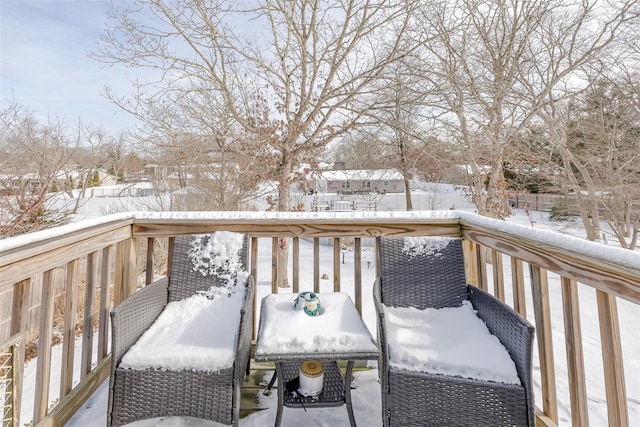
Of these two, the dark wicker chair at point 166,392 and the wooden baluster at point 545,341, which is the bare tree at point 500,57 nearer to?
the wooden baluster at point 545,341

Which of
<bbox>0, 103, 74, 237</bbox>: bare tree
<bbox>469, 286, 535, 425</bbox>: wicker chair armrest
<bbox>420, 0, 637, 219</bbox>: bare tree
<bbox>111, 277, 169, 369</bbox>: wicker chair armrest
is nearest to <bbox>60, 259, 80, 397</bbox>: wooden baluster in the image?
<bbox>111, 277, 169, 369</bbox>: wicker chair armrest

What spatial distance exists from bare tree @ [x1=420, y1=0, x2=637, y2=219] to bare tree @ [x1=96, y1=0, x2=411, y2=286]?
177 centimetres

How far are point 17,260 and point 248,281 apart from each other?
1.09 m

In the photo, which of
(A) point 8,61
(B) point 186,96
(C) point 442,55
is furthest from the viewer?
(C) point 442,55

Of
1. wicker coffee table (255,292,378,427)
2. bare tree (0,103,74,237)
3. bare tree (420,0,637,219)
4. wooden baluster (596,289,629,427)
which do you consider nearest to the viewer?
wooden baluster (596,289,629,427)

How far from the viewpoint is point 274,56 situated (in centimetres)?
676

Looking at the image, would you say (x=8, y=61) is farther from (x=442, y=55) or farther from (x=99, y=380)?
(x=442, y=55)

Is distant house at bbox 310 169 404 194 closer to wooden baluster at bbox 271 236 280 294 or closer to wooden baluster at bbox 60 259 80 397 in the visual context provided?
wooden baluster at bbox 271 236 280 294

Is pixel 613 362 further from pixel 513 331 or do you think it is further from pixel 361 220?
pixel 361 220

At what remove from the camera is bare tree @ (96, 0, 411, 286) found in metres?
5.90

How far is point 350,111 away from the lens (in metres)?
6.92

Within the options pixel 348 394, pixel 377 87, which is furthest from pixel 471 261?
pixel 377 87

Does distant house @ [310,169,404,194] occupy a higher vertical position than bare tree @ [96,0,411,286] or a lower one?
lower

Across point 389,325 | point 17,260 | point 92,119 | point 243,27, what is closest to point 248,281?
point 389,325
